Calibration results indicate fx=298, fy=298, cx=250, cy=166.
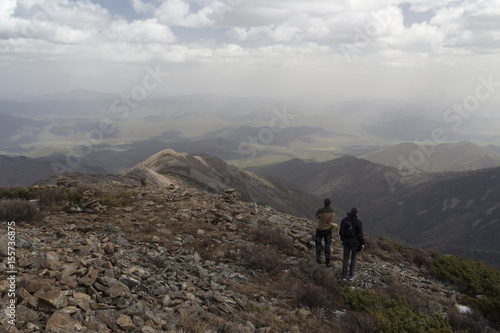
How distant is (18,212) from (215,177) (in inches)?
3741

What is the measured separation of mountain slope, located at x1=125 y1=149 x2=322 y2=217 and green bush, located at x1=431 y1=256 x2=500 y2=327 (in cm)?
6722

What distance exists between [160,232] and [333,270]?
7081 millimetres

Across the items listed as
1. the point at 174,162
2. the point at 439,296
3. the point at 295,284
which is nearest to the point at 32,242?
the point at 295,284

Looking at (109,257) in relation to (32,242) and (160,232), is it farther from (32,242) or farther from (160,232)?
(160,232)

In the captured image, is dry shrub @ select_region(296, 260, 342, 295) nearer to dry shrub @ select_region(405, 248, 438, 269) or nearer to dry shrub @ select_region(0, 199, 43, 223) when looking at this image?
dry shrub @ select_region(405, 248, 438, 269)

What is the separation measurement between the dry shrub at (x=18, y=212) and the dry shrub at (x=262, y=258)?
Answer: 8.78 meters

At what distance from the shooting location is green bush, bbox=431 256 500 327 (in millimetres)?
10700

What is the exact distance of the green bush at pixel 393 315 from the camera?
24.4ft

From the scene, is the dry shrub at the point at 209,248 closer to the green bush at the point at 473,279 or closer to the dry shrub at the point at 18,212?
the dry shrub at the point at 18,212

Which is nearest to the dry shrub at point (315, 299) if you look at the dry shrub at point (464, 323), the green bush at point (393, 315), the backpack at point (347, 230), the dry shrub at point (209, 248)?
the green bush at point (393, 315)

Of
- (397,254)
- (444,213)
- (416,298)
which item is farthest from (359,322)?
(444,213)

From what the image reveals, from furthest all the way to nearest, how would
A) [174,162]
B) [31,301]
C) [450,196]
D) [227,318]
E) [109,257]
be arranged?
1. [450,196]
2. [174,162]
3. [109,257]
4. [227,318]
5. [31,301]

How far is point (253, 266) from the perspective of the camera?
36.2 ft
